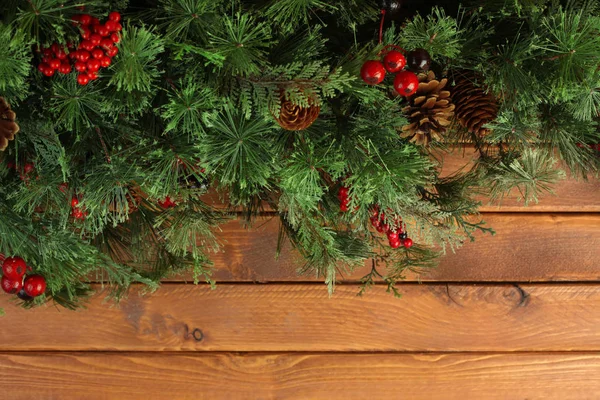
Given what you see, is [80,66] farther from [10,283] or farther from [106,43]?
[10,283]

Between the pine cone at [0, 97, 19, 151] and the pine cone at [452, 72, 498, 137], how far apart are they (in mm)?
540

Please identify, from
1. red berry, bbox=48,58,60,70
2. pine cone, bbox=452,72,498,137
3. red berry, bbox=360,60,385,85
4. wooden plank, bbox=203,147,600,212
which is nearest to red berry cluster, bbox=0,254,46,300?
red berry, bbox=48,58,60,70

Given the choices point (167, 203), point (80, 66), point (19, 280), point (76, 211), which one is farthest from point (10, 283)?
point (80, 66)

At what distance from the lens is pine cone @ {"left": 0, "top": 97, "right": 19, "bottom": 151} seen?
627 millimetres

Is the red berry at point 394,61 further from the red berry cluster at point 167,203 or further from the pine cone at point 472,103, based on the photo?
the red berry cluster at point 167,203

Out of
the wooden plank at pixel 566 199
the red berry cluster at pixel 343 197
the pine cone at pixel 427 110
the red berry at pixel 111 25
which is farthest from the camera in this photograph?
the wooden plank at pixel 566 199

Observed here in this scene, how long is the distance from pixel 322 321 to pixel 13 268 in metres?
0.63

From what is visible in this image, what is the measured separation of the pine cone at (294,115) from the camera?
67 cm

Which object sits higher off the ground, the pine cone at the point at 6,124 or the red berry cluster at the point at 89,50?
the red berry cluster at the point at 89,50

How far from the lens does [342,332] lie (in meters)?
1.21

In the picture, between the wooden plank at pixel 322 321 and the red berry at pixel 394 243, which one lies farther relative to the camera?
the wooden plank at pixel 322 321

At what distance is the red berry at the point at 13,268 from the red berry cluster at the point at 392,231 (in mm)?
491

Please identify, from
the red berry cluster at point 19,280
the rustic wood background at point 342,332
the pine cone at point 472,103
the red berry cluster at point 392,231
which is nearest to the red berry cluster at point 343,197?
the red berry cluster at point 392,231

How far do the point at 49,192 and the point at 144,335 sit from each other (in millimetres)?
518
